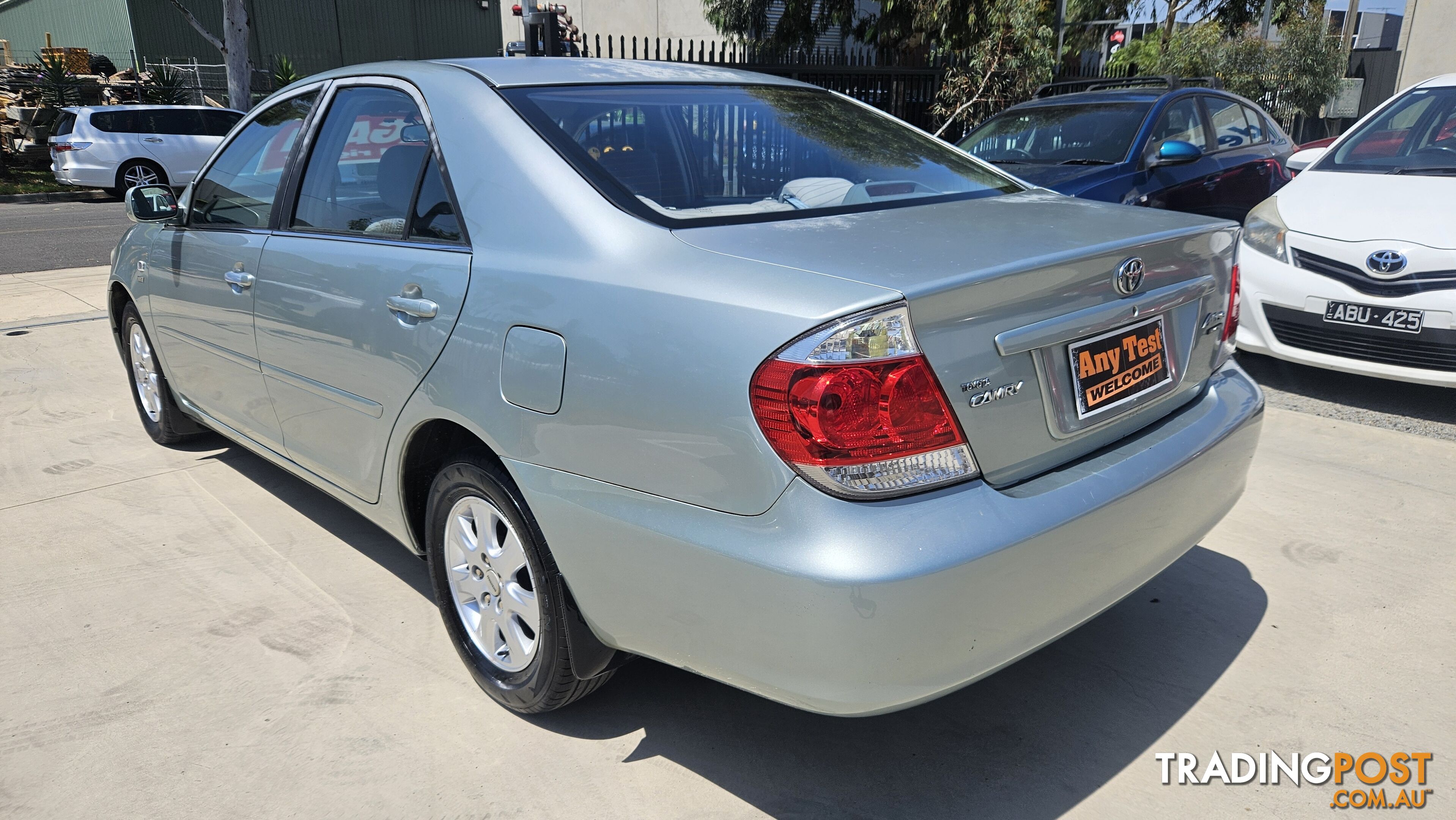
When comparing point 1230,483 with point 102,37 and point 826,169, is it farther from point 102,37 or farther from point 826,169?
point 102,37

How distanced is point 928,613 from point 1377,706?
156cm

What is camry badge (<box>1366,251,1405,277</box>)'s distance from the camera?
465cm

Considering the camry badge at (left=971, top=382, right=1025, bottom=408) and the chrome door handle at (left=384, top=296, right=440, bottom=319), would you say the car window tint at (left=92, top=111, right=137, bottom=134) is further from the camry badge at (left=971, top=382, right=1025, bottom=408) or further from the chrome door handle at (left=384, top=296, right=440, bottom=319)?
the camry badge at (left=971, top=382, right=1025, bottom=408)

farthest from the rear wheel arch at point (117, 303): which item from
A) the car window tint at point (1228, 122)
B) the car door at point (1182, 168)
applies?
the car window tint at point (1228, 122)

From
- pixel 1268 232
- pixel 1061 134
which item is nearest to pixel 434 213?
pixel 1268 232

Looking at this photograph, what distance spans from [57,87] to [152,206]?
21303mm

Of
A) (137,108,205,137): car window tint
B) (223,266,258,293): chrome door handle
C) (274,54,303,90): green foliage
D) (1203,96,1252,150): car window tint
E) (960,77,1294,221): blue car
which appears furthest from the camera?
(274,54,303,90): green foliage

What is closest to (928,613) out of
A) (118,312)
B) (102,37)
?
(118,312)

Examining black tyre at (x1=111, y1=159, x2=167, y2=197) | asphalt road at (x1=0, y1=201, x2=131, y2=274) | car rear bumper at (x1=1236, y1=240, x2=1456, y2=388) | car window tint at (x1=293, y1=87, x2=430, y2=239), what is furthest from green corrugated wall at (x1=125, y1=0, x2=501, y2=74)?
car window tint at (x1=293, y1=87, x2=430, y2=239)

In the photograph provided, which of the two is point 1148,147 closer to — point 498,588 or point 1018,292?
point 1018,292

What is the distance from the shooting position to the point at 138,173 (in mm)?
17469

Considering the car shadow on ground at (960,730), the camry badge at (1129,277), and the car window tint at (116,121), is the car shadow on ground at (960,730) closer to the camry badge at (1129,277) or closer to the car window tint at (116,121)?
the camry badge at (1129,277)

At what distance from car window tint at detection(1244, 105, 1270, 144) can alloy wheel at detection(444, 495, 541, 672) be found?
7764 millimetres

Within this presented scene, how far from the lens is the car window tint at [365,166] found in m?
2.69
